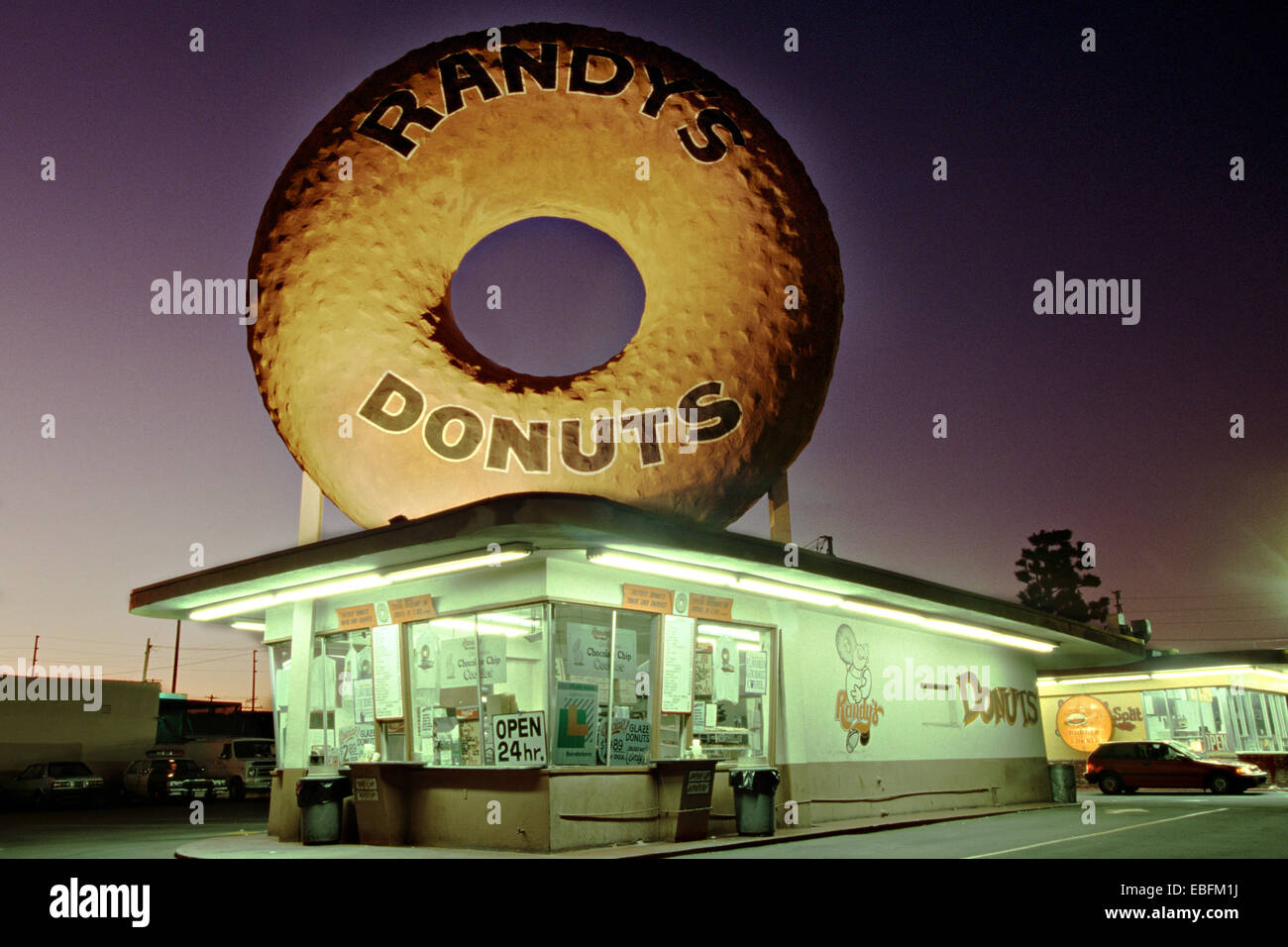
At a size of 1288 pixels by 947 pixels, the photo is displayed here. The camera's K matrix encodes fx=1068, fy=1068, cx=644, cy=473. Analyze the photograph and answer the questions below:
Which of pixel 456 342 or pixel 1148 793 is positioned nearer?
pixel 456 342

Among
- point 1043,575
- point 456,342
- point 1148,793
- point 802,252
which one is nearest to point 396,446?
point 456,342

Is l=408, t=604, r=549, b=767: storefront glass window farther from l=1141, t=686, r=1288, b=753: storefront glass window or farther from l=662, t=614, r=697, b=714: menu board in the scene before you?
l=1141, t=686, r=1288, b=753: storefront glass window

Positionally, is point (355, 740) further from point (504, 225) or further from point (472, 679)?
point (504, 225)

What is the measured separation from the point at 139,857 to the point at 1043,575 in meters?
86.0

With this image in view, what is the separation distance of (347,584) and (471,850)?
3.91 metres

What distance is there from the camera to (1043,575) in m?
89.3

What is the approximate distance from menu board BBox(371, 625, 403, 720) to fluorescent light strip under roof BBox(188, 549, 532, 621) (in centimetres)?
69

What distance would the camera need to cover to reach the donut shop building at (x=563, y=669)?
12172mm

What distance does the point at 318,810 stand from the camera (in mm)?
13672

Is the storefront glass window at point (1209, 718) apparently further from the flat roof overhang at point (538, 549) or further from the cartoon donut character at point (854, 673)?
the cartoon donut character at point (854, 673)

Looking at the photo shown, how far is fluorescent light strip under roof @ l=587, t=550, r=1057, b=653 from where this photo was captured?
1270cm
